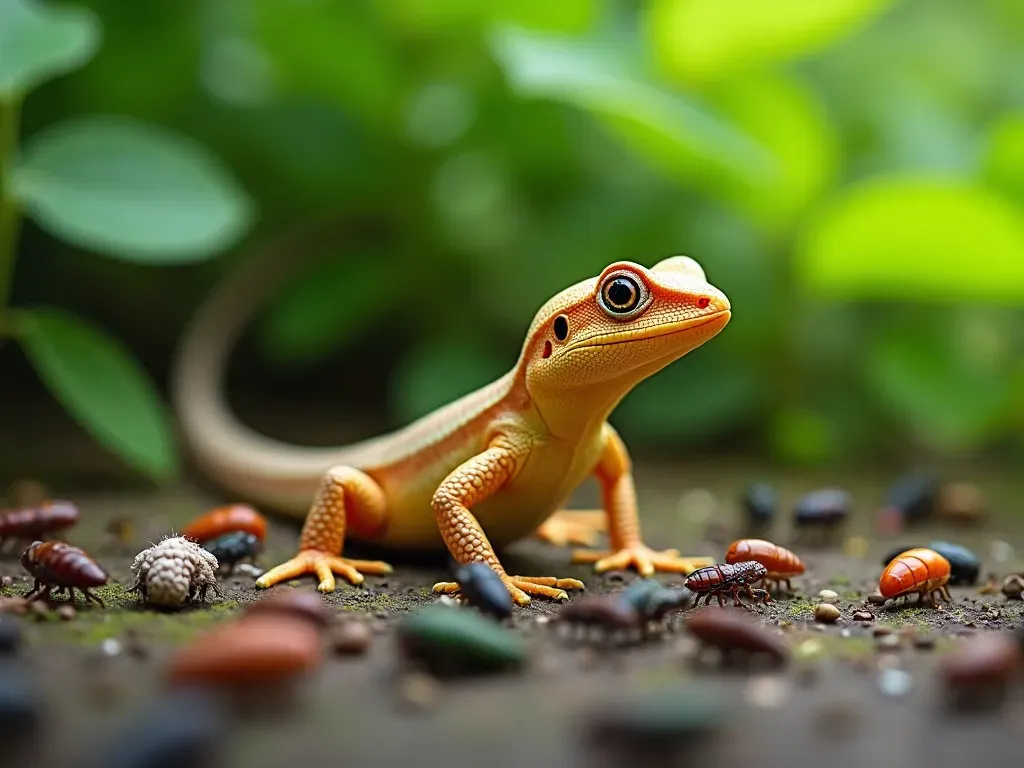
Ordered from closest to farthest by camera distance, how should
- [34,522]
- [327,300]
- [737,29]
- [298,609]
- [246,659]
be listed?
[246,659]
[298,609]
[34,522]
[737,29]
[327,300]

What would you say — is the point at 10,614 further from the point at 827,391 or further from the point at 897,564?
the point at 827,391

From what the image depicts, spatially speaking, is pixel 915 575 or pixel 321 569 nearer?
pixel 915 575

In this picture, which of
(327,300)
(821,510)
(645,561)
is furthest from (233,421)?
(821,510)

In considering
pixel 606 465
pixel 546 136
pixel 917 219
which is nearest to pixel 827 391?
pixel 917 219

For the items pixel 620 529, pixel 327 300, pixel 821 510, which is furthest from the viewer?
pixel 327 300

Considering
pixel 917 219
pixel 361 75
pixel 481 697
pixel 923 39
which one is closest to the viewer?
pixel 481 697

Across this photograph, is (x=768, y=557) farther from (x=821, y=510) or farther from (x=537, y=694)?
(x=537, y=694)
